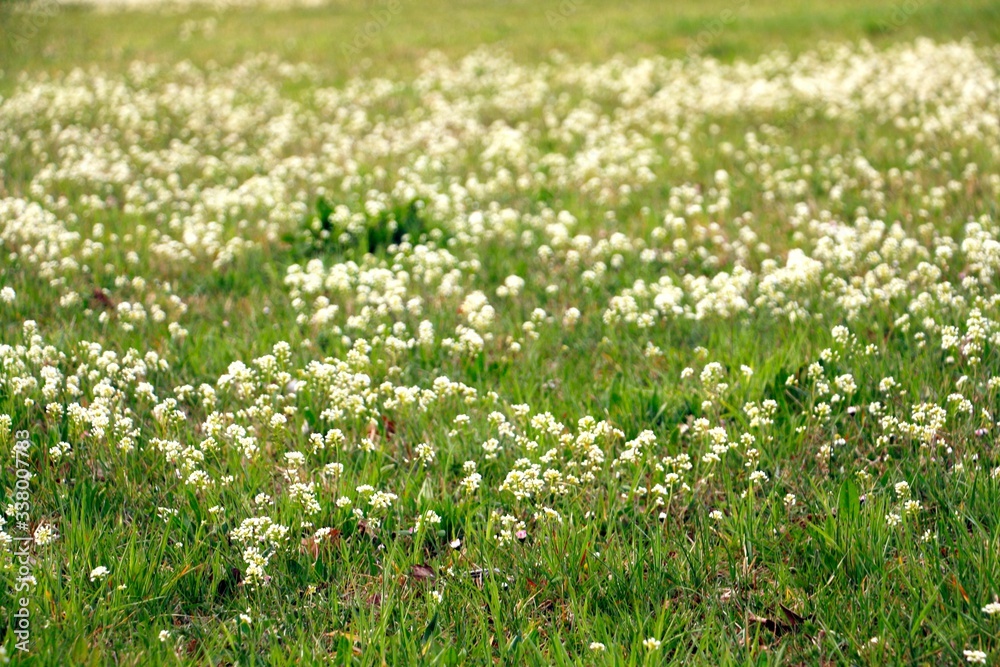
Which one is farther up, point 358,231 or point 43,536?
point 358,231

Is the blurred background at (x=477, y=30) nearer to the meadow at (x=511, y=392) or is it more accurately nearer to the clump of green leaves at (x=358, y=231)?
the meadow at (x=511, y=392)

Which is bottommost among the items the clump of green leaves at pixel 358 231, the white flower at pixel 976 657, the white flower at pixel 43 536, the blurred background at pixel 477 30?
the white flower at pixel 976 657

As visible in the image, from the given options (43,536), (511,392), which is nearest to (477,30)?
(511,392)

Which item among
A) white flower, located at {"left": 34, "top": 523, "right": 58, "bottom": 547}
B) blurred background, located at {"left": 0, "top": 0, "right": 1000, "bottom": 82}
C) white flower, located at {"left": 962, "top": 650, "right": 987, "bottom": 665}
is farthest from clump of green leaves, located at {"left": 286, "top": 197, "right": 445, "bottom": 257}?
blurred background, located at {"left": 0, "top": 0, "right": 1000, "bottom": 82}

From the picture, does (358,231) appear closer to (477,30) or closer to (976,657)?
(976,657)

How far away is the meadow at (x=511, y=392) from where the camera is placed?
3201mm

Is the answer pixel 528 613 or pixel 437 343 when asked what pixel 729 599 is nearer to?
pixel 528 613

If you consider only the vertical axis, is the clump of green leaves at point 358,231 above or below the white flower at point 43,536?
above

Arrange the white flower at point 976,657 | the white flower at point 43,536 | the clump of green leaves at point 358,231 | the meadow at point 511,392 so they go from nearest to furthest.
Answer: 1. the white flower at point 976,657
2. the meadow at point 511,392
3. the white flower at point 43,536
4. the clump of green leaves at point 358,231

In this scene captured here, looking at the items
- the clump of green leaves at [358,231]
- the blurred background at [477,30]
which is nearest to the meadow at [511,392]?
the clump of green leaves at [358,231]

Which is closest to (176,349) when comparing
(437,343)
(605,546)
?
(437,343)

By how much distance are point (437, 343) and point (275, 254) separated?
93.8 inches

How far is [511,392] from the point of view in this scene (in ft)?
16.0

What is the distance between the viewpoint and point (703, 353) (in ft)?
16.2
